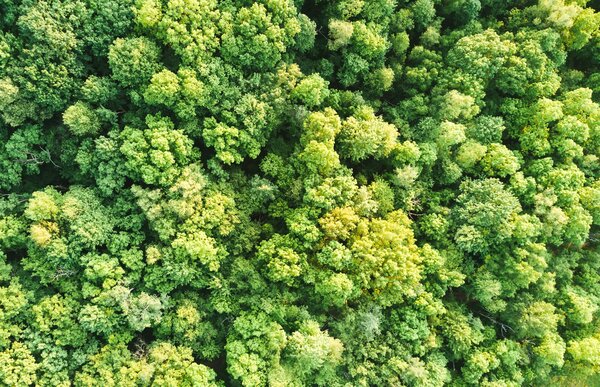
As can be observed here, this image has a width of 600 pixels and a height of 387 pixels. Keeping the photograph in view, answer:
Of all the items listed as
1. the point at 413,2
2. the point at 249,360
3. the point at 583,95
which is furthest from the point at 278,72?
the point at 583,95

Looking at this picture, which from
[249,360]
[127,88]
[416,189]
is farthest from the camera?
[416,189]

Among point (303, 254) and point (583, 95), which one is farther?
point (583, 95)

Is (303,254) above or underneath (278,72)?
underneath

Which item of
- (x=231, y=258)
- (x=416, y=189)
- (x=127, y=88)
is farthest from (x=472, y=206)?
(x=127, y=88)

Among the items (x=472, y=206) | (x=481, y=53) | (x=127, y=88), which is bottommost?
(x=127, y=88)

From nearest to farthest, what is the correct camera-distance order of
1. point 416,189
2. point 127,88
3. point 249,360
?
point 249,360
point 127,88
point 416,189

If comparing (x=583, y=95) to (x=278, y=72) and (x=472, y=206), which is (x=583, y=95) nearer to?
(x=472, y=206)
